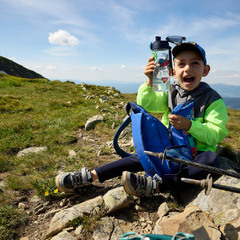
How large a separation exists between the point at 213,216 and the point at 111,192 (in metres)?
1.83

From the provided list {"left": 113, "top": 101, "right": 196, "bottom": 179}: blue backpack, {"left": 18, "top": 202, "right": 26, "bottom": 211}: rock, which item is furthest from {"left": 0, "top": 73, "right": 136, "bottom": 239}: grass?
{"left": 113, "top": 101, "right": 196, "bottom": 179}: blue backpack

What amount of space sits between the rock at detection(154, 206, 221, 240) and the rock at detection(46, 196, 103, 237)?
1.17 m

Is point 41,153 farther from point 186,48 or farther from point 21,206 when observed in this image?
point 186,48

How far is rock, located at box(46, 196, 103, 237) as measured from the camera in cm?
310

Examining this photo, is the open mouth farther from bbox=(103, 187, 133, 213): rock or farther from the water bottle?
bbox=(103, 187, 133, 213): rock

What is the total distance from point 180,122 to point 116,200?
74.6 inches

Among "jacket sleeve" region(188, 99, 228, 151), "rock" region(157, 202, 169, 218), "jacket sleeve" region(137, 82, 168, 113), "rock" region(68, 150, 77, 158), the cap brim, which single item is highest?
the cap brim

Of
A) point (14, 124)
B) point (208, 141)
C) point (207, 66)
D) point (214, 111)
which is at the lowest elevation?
point (14, 124)

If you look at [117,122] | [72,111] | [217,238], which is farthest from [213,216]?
[72,111]

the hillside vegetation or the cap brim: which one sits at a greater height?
the cap brim

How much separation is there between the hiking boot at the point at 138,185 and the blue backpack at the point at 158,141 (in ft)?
0.56

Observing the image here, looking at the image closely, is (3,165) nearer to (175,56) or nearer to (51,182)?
(51,182)

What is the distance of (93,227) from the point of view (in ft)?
10.1

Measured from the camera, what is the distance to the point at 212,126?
12.4 ft
